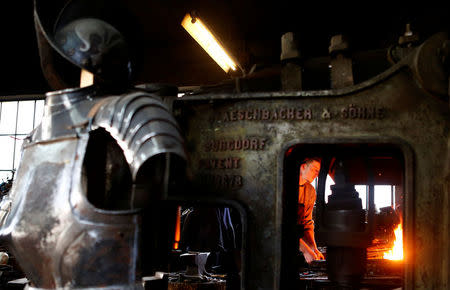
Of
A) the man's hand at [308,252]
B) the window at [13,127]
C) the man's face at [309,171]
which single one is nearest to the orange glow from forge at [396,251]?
→ the man's hand at [308,252]

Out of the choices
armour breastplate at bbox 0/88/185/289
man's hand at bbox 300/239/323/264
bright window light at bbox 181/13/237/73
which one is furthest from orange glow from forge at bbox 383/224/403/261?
armour breastplate at bbox 0/88/185/289

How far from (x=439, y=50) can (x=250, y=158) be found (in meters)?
1.42

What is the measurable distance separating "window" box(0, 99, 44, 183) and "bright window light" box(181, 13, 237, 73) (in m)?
6.38

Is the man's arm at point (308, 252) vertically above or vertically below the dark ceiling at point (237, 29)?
below

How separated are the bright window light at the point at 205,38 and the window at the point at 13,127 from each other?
6.38 meters

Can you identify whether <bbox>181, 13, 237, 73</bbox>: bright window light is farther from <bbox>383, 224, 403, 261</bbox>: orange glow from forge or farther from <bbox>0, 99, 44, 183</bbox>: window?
<bbox>0, 99, 44, 183</bbox>: window

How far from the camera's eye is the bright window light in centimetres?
621

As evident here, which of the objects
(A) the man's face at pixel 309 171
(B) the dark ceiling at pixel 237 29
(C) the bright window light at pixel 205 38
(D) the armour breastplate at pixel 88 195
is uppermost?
(B) the dark ceiling at pixel 237 29

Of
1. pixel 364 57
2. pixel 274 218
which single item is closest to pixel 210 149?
pixel 274 218

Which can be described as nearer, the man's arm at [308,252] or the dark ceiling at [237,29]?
the man's arm at [308,252]

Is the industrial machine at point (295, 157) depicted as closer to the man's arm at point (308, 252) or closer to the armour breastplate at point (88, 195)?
the armour breastplate at point (88, 195)

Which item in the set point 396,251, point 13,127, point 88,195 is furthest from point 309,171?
point 13,127

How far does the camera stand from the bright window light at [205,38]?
244 inches

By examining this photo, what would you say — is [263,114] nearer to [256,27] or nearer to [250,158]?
[250,158]
